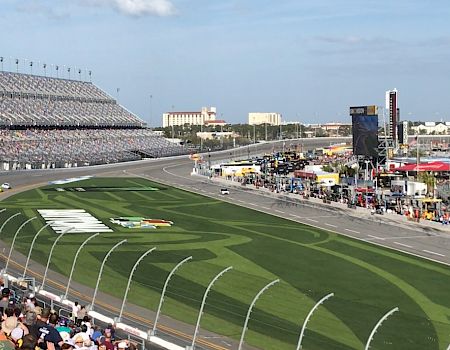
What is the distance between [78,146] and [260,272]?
→ 118 m

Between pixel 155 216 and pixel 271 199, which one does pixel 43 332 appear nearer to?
pixel 155 216

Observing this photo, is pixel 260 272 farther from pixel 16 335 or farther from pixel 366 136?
pixel 366 136

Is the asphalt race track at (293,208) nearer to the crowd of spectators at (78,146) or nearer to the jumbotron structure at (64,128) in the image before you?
the crowd of spectators at (78,146)

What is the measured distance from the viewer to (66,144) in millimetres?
151250

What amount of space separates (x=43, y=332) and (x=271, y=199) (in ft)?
225

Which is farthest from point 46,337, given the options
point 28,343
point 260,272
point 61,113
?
point 61,113

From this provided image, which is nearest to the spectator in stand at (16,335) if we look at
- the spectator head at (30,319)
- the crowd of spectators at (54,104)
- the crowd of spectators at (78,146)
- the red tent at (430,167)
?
the spectator head at (30,319)

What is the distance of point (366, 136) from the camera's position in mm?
89438

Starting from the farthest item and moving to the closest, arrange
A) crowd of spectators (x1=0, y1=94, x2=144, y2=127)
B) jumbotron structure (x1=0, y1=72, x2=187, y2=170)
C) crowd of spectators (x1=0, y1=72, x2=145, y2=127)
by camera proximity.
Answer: crowd of spectators (x1=0, y1=72, x2=145, y2=127), crowd of spectators (x1=0, y1=94, x2=144, y2=127), jumbotron structure (x1=0, y1=72, x2=187, y2=170)

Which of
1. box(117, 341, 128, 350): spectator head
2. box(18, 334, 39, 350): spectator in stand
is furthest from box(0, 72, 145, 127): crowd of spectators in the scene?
box(18, 334, 39, 350): spectator in stand

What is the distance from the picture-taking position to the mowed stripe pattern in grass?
20.1m

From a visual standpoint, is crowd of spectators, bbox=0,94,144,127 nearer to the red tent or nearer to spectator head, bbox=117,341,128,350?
the red tent

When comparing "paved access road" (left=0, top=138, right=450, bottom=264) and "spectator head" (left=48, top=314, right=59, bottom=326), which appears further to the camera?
"paved access road" (left=0, top=138, right=450, bottom=264)

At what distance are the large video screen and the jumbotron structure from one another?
6267cm
